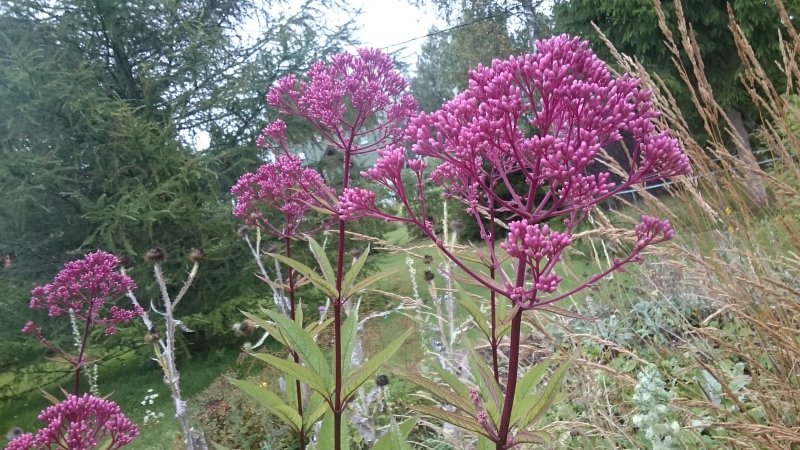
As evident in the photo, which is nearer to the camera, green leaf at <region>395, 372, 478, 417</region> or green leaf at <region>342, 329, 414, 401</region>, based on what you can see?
green leaf at <region>395, 372, 478, 417</region>

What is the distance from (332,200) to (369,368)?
48cm

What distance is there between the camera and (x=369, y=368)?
3.65 ft

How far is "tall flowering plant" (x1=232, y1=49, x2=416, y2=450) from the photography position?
44.9 inches

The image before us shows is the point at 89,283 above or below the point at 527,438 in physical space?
above

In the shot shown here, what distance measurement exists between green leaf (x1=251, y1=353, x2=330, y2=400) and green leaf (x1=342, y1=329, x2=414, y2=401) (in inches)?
2.0

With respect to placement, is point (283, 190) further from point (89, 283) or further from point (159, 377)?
point (159, 377)

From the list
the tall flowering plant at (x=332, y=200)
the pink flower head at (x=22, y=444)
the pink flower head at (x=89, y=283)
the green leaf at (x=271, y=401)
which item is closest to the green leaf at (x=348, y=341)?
the tall flowering plant at (x=332, y=200)

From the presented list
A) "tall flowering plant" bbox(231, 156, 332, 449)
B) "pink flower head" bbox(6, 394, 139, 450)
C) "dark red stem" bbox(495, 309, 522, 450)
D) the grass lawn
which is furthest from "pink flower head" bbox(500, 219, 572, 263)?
the grass lawn

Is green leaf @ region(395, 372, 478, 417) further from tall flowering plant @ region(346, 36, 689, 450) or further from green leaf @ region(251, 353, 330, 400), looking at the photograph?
green leaf @ region(251, 353, 330, 400)

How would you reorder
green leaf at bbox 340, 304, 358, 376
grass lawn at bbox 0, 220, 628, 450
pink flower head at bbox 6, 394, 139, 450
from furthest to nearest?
grass lawn at bbox 0, 220, 628, 450, pink flower head at bbox 6, 394, 139, 450, green leaf at bbox 340, 304, 358, 376

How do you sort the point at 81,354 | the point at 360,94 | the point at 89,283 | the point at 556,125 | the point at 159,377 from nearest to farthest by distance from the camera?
the point at 556,125 < the point at 360,94 < the point at 81,354 < the point at 89,283 < the point at 159,377

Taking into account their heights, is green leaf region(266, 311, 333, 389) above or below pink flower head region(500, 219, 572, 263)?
below

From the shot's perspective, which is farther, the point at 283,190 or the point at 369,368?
the point at 283,190

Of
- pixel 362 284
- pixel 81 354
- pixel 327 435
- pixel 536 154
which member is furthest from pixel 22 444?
pixel 536 154
